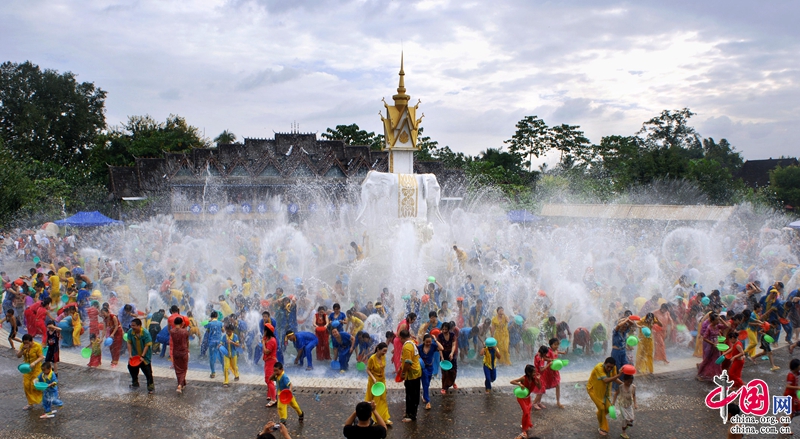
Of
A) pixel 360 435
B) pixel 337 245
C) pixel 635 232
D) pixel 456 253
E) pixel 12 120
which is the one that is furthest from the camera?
pixel 12 120

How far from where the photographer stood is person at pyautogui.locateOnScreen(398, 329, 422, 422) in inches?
282

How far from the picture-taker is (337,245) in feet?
66.1

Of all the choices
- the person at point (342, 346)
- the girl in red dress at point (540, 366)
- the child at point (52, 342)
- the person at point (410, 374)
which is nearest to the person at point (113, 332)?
the child at point (52, 342)

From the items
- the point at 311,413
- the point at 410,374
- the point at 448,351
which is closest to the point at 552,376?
the point at 448,351

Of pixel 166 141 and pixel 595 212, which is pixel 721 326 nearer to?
pixel 595 212

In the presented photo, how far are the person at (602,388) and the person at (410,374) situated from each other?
228cm

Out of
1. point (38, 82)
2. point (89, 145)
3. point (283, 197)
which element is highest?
point (38, 82)

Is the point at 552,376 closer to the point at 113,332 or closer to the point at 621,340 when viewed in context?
the point at 621,340

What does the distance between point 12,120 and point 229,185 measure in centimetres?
2679

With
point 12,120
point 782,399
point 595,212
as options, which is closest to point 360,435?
point 782,399

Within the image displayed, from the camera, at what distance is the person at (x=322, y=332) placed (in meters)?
9.88

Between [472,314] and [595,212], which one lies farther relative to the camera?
[595,212]

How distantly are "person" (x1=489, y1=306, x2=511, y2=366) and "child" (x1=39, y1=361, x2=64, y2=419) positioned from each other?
7.09 m

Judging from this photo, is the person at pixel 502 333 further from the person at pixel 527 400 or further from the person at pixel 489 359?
the person at pixel 527 400
